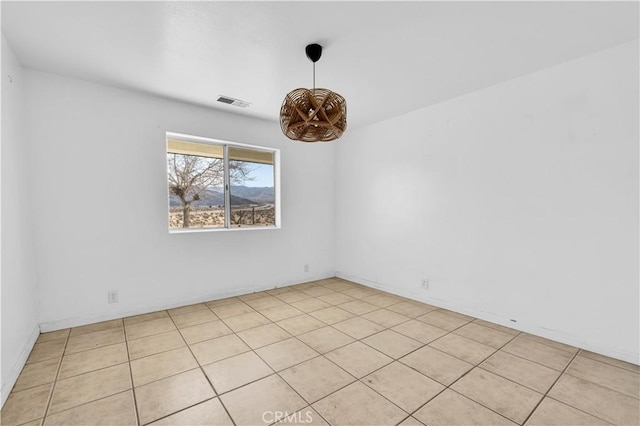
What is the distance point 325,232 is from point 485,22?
3.44m

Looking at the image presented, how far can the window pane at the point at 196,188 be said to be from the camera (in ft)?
11.4

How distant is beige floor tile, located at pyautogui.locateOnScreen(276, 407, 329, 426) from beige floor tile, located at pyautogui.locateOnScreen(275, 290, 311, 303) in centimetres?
200

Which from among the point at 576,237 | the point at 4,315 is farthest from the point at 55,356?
the point at 576,237

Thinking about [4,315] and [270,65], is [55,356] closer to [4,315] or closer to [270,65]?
[4,315]

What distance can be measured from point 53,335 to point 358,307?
310 centimetres

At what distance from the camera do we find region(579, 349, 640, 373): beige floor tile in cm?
211

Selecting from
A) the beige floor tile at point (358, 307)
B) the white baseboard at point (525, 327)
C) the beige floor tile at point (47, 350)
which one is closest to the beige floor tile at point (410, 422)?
the beige floor tile at point (358, 307)

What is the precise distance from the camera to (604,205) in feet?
7.48

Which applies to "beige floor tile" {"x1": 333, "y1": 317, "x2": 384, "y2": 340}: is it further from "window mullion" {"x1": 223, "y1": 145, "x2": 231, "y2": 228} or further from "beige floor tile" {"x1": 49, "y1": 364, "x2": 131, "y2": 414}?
"window mullion" {"x1": 223, "y1": 145, "x2": 231, "y2": 228}

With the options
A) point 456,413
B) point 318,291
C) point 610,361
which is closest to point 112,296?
point 318,291

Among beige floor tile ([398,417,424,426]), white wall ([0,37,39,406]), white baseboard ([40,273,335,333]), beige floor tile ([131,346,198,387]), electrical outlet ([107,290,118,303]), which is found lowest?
beige floor tile ([398,417,424,426])

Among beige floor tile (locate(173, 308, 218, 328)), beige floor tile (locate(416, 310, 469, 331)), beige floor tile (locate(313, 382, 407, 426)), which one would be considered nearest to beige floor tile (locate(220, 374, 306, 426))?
beige floor tile (locate(313, 382, 407, 426))

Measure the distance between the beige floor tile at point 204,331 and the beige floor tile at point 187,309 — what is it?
0.46 metres

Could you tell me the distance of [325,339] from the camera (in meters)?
2.57
